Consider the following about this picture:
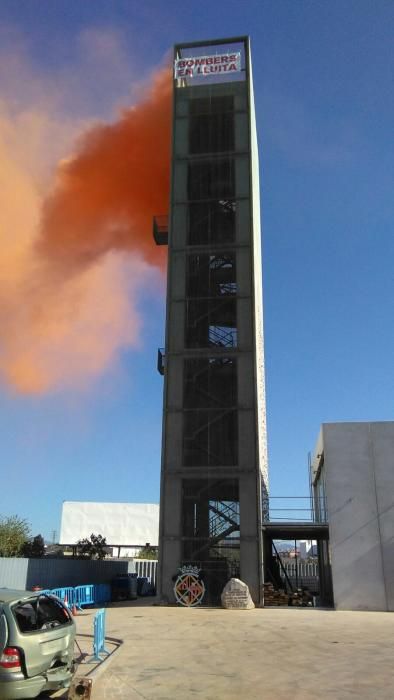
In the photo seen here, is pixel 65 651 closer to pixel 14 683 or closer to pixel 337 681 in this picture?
pixel 14 683

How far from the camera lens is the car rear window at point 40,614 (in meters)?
8.60

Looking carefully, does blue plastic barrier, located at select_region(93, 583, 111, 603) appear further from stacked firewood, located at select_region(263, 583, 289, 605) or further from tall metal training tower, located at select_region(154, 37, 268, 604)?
stacked firewood, located at select_region(263, 583, 289, 605)

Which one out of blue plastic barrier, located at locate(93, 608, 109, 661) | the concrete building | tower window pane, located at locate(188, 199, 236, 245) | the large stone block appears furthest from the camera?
tower window pane, located at locate(188, 199, 236, 245)

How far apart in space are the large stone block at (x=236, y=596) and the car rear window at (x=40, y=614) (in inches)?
744

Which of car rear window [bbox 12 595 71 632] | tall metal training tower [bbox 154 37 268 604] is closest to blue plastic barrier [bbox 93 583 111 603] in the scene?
tall metal training tower [bbox 154 37 268 604]

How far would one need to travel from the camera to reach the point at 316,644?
15.7 m

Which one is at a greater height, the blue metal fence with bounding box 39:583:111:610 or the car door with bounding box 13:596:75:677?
the car door with bounding box 13:596:75:677

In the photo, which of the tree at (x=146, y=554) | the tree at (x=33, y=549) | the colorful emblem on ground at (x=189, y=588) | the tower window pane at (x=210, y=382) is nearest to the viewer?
the colorful emblem on ground at (x=189, y=588)

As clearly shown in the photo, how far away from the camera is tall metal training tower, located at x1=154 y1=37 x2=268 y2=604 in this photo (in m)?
29.8

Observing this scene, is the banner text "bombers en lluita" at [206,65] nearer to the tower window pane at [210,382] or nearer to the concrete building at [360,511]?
the tower window pane at [210,382]

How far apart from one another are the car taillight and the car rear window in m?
0.33

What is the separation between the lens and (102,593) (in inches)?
1191

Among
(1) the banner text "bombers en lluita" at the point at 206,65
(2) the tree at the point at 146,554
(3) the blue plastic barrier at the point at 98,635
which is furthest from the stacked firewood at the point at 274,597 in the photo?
(2) the tree at the point at 146,554

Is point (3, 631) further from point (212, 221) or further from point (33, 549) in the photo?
point (33, 549)
